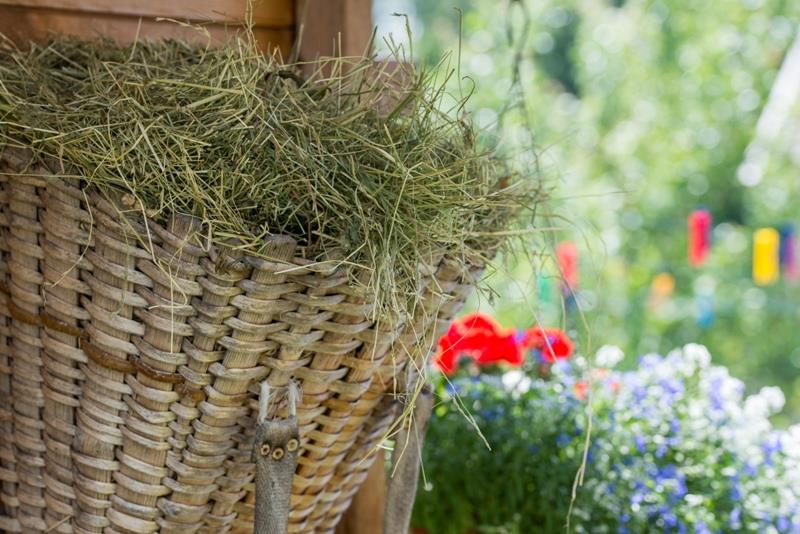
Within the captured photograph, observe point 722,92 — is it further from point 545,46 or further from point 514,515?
point 514,515

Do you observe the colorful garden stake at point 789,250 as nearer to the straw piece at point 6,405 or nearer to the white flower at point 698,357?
the white flower at point 698,357

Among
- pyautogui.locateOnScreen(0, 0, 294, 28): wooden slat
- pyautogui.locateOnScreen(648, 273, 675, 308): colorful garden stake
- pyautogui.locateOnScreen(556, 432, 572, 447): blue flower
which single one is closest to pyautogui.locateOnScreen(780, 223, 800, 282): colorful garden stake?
pyautogui.locateOnScreen(648, 273, 675, 308): colorful garden stake

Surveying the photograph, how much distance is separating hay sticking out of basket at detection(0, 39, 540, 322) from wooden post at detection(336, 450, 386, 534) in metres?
0.45

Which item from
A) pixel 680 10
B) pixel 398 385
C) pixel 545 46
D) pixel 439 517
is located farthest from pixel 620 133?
pixel 398 385

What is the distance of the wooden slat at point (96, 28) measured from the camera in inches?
38.8

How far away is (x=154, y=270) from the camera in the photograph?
2.28ft

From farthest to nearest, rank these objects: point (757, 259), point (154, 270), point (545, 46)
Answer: point (545, 46), point (757, 259), point (154, 270)

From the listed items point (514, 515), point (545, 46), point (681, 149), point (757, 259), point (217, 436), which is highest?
point (545, 46)

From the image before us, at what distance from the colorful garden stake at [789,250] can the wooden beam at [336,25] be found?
11.7 feet

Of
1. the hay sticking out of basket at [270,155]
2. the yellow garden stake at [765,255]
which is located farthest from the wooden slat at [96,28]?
the yellow garden stake at [765,255]

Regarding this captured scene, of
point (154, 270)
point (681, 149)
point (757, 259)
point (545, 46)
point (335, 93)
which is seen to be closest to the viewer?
point (154, 270)

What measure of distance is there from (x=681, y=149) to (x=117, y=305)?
4.62 meters

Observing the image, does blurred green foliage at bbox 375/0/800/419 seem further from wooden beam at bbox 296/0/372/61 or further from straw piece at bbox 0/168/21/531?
straw piece at bbox 0/168/21/531

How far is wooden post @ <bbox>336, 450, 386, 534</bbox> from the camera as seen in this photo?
3.80ft
